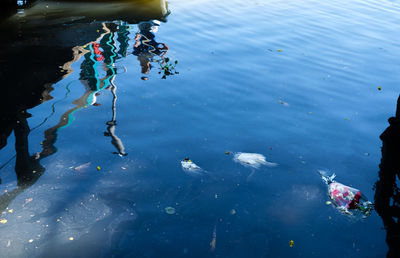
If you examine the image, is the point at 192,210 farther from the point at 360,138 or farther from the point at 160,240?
the point at 360,138

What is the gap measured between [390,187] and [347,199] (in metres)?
0.72

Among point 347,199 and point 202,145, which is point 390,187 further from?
point 202,145

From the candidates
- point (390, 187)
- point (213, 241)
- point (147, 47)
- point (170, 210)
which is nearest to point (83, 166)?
point (170, 210)

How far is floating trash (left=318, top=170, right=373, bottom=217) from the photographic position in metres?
4.74

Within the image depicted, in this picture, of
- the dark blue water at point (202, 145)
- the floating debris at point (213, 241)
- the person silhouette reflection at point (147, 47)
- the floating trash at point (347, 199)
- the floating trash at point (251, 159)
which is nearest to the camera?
the floating debris at point (213, 241)

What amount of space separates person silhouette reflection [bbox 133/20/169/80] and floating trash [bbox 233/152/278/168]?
2.90 metres

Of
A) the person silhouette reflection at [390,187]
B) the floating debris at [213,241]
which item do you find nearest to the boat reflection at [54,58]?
the floating debris at [213,241]

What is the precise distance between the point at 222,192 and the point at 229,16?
26.7 ft

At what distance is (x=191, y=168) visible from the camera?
524 cm

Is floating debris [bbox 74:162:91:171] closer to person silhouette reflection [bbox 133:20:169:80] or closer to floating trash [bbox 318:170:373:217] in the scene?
person silhouette reflection [bbox 133:20:169:80]

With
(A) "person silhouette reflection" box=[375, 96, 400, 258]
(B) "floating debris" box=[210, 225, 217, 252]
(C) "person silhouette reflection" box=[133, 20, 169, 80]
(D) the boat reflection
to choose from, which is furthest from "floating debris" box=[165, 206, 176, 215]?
(C) "person silhouette reflection" box=[133, 20, 169, 80]

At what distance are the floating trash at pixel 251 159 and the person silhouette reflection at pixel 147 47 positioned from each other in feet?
9.51

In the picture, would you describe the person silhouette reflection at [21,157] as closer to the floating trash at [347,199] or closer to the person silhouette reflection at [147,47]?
the person silhouette reflection at [147,47]

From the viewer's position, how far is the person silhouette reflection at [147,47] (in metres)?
8.21
